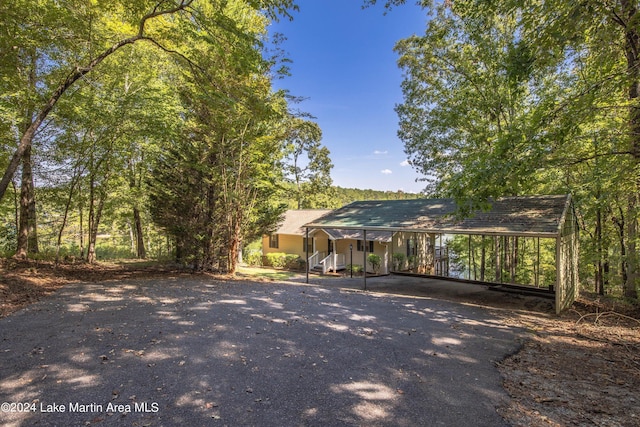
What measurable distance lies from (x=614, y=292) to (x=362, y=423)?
1915cm

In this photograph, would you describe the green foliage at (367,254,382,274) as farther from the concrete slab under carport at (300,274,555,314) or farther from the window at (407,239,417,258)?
the concrete slab under carport at (300,274,555,314)

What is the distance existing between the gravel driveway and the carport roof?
317 cm

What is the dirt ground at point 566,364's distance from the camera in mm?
3336

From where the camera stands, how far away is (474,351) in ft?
16.9

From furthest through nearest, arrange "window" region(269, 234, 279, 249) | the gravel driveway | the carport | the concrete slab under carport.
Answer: "window" region(269, 234, 279, 249), the concrete slab under carport, the carport, the gravel driveway

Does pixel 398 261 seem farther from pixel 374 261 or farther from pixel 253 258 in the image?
pixel 253 258

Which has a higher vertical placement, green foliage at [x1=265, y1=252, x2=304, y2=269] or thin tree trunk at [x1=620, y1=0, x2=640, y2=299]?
thin tree trunk at [x1=620, y1=0, x2=640, y2=299]

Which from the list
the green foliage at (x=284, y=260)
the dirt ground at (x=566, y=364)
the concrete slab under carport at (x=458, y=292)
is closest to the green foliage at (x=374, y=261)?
the concrete slab under carport at (x=458, y=292)

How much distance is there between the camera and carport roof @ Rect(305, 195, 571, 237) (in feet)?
29.2

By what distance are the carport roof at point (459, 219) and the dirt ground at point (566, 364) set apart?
2448 mm

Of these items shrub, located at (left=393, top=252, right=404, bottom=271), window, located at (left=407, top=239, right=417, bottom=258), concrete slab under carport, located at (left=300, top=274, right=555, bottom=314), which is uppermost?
window, located at (left=407, top=239, right=417, bottom=258)

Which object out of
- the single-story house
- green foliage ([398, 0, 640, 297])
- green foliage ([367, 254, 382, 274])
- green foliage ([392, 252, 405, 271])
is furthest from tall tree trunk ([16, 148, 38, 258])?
green foliage ([392, 252, 405, 271])

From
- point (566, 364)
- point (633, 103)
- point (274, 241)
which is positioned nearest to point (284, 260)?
point (274, 241)

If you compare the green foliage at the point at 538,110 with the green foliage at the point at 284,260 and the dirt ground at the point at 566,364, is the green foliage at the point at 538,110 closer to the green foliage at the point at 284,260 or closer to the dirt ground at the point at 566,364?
the dirt ground at the point at 566,364
